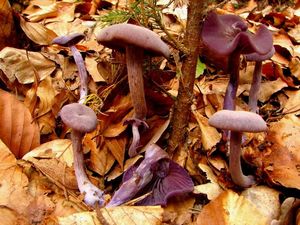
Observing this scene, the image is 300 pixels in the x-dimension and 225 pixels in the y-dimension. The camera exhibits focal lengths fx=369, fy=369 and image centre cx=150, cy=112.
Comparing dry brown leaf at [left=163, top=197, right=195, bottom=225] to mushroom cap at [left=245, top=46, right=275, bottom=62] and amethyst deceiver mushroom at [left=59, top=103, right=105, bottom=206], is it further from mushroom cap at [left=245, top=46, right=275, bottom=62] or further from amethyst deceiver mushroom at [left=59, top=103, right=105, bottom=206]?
mushroom cap at [left=245, top=46, right=275, bottom=62]

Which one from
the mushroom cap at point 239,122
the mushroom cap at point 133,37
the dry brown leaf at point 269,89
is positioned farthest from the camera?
the dry brown leaf at point 269,89

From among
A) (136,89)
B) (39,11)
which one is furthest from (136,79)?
(39,11)

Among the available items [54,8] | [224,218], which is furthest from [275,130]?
[54,8]

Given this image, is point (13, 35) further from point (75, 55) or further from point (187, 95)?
point (187, 95)

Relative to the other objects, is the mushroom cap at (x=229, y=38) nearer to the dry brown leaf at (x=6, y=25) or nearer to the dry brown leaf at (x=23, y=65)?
the dry brown leaf at (x=23, y=65)

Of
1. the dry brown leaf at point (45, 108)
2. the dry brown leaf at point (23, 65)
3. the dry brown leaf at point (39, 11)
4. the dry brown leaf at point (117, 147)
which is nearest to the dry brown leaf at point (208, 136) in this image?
the dry brown leaf at point (117, 147)
